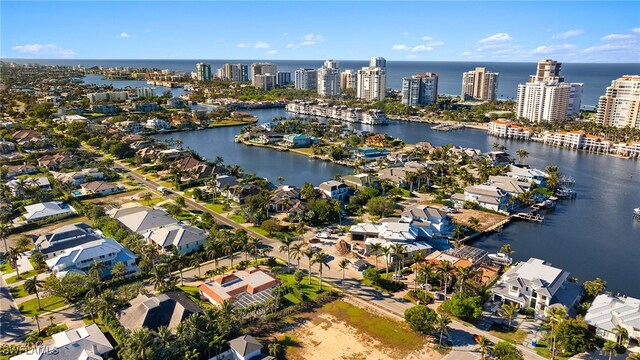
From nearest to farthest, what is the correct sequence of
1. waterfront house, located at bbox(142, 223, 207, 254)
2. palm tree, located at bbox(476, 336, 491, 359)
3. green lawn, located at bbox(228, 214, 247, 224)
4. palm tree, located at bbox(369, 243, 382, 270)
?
1. palm tree, located at bbox(476, 336, 491, 359)
2. palm tree, located at bbox(369, 243, 382, 270)
3. waterfront house, located at bbox(142, 223, 207, 254)
4. green lawn, located at bbox(228, 214, 247, 224)

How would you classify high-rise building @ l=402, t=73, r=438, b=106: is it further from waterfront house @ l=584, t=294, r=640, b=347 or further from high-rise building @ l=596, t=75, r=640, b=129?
waterfront house @ l=584, t=294, r=640, b=347

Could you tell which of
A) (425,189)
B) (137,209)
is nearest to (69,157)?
(137,209)

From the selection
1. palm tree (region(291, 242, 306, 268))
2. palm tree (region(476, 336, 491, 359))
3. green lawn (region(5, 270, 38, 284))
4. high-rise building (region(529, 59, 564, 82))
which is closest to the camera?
palm tree (region(476, 336, 491, 359))

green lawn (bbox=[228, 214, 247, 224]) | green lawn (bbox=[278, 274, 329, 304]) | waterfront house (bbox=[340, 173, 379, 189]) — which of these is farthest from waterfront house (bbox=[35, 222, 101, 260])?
waterfront house (bbox=[340, 173, 379, 189])

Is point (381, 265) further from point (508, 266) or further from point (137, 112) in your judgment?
point (137, 112)

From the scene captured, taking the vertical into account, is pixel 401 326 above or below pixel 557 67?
below

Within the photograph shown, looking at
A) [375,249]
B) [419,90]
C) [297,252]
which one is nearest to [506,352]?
[375,249]
